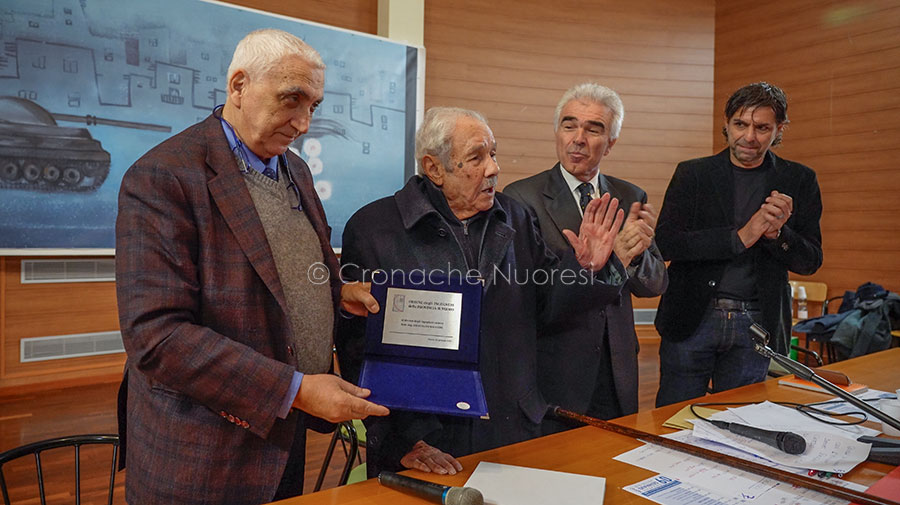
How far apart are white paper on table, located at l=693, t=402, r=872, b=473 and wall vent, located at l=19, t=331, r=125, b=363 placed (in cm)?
430

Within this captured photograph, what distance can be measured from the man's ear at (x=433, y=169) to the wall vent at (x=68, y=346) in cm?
369

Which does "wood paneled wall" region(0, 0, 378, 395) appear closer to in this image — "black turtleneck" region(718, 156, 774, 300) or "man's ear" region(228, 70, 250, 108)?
"man's ear" region(228, 70, 250, 108)

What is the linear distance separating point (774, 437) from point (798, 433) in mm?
131

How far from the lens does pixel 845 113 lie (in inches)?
244

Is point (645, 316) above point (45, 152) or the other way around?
the other way around

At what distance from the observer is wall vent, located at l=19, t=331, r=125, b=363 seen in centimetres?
450

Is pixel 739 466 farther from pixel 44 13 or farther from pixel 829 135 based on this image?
pixel 829 135

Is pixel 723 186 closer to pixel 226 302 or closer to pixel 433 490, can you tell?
pixel 433 490

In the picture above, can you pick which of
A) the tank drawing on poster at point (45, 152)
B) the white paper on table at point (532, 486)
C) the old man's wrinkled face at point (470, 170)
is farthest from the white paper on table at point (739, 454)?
the tank drawing on poster at point (45, 152)

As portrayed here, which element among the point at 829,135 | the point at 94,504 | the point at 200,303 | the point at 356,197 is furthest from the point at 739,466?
the point at 829,135

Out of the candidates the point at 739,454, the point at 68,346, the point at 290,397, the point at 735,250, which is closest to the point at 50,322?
the point at 68,346

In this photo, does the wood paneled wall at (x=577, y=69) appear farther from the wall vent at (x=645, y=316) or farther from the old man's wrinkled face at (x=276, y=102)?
the old man's wrinkled face at (x=276, y=102)

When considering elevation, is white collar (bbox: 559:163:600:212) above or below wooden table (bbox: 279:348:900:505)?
above

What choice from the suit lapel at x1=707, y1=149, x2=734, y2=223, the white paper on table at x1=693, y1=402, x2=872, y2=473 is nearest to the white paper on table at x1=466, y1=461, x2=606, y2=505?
the white paper on table at x1=693, y1=402, x2=872, y2=473
